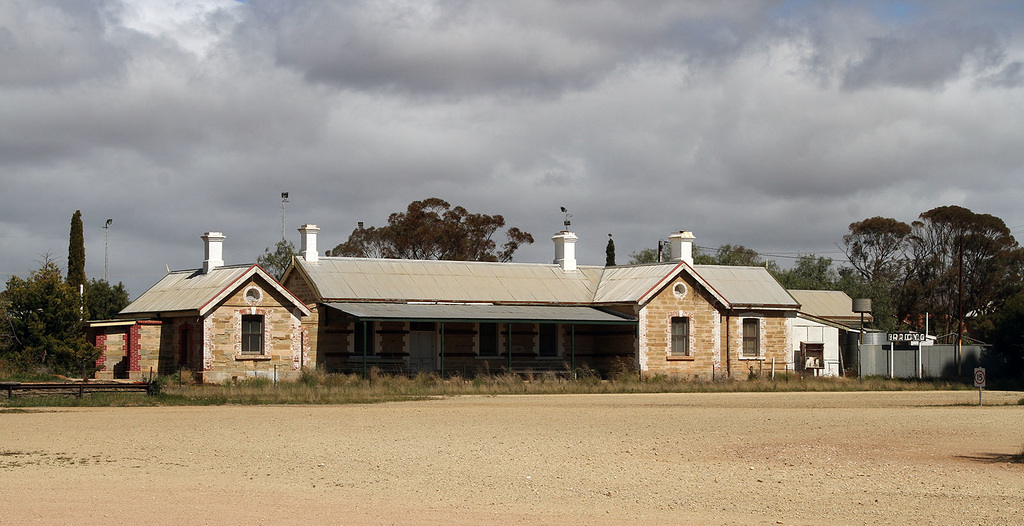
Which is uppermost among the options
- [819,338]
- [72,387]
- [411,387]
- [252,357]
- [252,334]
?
[252,334]

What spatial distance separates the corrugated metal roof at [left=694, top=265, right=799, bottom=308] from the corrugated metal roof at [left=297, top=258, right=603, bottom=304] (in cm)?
436

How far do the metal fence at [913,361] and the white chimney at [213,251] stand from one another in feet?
74.4

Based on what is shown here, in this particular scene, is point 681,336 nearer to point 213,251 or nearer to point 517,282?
point 517,282

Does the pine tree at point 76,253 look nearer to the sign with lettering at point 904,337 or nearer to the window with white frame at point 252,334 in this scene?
the window with white frame at point 252,334

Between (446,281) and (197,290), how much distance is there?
820 cm

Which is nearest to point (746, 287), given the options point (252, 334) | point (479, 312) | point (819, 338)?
point (819, 338)

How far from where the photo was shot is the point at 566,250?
42.9 metres

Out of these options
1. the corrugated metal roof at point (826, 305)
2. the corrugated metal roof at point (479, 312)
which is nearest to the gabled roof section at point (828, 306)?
the corrugated metal roof at point (826, 305)

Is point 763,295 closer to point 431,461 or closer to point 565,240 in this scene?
point 565,240

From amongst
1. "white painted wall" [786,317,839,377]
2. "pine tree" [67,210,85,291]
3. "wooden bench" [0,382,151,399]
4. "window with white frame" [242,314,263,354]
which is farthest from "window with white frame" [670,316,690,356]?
"pine tree" [67,210,85,291]

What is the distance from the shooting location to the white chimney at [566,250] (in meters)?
42.8

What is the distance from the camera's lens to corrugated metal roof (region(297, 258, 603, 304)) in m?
36.5

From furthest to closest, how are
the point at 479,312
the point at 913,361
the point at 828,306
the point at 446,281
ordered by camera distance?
1. the point at 828,306
2. the point at 913,361
3. the point at 446,281
4. the point at 479,312

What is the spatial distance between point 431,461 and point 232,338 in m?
19.4
